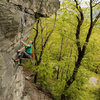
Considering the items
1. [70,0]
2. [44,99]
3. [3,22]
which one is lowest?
[44,99]

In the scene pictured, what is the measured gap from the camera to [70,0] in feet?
27.8

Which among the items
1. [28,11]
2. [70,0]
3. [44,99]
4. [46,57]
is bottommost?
[44,99]

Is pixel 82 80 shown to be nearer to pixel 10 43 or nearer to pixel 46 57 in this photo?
pixel 46 57

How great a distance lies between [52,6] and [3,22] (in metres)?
5.19

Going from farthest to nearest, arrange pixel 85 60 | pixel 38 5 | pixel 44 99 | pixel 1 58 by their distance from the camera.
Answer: pixel 44 99, pixel 85 60, pixel 38 5, pixel 1 58

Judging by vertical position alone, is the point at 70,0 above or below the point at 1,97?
above

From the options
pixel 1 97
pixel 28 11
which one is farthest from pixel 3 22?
pixel 1 97

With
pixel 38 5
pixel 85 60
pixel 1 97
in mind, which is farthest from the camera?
pixel 85 60

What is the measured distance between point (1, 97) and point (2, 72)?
1567 millimetres

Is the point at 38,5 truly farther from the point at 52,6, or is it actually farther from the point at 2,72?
the point at 2,72

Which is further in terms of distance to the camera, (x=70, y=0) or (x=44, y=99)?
(x=44, y=99)

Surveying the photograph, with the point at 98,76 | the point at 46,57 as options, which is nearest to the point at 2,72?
the point at 46,57

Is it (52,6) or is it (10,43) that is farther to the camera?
(52,6)

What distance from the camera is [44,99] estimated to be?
12.6 m
